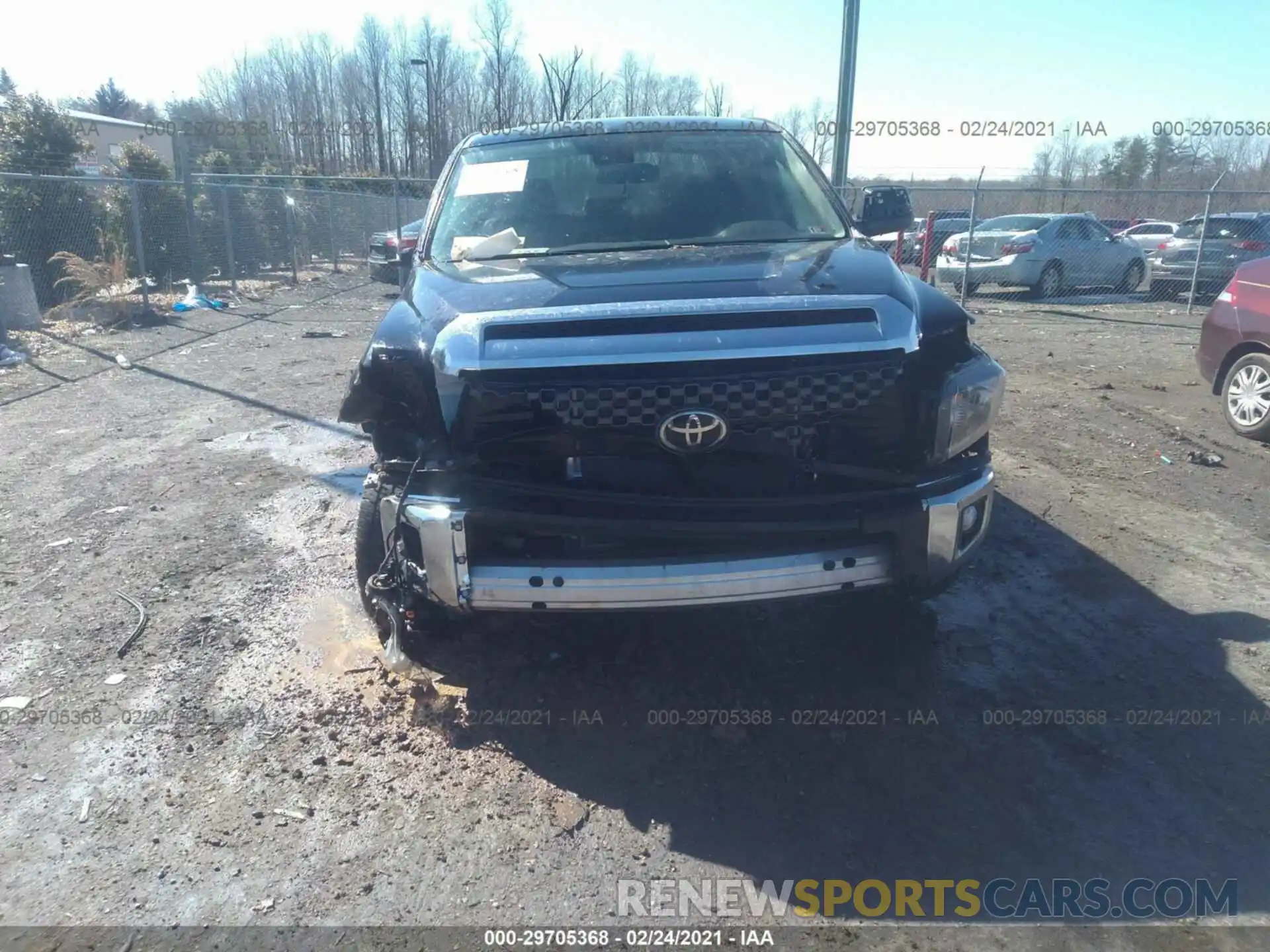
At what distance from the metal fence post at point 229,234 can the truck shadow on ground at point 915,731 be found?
14.5 m

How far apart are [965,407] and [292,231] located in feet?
59.2

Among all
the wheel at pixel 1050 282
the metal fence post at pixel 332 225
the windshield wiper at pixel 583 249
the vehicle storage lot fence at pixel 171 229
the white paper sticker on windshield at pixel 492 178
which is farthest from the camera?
the metal fence post at pixel 332 225

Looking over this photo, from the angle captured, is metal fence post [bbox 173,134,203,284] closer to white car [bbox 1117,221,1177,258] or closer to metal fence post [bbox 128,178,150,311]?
metal fence post [bbox 128,178,150,311]

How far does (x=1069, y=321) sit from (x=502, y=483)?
12975 mm

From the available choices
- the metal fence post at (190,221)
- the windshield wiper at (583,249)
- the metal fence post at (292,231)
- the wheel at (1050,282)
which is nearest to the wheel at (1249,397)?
the windshield wiper at (583,249)

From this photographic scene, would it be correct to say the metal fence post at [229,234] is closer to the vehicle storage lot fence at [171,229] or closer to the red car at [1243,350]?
the vehicle storage lot fence at [171,229]

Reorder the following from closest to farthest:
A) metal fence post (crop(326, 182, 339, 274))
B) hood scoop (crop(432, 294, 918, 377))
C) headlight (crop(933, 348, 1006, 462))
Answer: hood scoop (crop(432, 294, 918, 377))
headlight (crop(933, 348, 1006, 462))
metal fence post (crop(326, 182, 339, 274))

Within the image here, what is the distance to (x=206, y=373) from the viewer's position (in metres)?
9.61

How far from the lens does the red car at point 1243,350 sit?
6605 millimetres

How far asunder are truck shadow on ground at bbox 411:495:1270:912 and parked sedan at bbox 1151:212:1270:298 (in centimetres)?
1334

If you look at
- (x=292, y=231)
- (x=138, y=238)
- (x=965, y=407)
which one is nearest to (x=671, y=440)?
(x=965, y=407)

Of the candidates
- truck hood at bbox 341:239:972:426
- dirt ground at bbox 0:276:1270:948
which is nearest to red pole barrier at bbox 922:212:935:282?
dirt ground at bbox 0:276:1270:948

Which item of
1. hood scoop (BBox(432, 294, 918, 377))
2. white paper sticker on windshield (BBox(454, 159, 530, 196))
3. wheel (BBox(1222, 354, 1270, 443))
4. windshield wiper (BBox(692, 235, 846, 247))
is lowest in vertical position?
wheel (BBox(1222, 354, 1270, 443))

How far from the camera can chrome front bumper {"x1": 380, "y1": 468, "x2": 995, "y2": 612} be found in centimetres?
273
